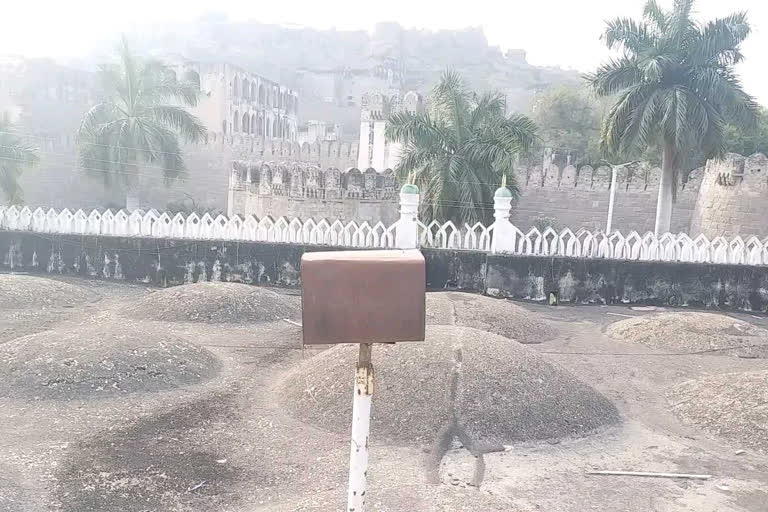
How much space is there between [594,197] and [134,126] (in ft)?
50.8

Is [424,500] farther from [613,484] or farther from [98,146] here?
[98,146]

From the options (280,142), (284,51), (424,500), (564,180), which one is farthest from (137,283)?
(284,51)

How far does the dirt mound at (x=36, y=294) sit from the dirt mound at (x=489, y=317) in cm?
629

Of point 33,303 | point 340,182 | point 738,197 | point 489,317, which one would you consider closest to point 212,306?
point 33,303

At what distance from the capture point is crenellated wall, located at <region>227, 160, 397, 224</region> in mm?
18797

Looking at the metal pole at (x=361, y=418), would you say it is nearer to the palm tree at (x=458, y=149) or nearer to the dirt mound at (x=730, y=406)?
the dirt mound at (x=730, y=406)

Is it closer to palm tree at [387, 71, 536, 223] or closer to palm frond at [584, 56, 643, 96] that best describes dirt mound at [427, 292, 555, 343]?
palm tree at [387, 71, 536, 223]

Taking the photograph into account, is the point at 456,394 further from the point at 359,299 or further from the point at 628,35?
the point at 628,35

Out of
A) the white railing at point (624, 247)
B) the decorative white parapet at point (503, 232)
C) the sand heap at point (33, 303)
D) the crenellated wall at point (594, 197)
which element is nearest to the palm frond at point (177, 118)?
the sand heap at point (33, 303)

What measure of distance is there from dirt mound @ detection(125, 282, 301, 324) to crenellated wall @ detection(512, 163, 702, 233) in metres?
13.3

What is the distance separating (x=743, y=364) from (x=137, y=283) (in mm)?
11563

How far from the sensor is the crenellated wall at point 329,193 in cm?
1880

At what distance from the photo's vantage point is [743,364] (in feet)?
29.9

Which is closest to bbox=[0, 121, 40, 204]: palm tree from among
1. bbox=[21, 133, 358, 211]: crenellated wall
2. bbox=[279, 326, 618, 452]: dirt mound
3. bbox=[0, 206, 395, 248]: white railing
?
bbox=[0, 206, 395, 248]: white railing
